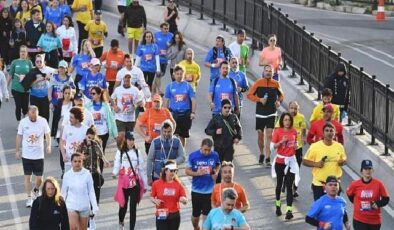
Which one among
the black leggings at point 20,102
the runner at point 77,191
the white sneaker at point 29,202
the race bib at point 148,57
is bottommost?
the white sneaker at point 29,202

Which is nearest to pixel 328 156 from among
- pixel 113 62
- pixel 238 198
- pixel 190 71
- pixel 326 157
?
pixel 326 157

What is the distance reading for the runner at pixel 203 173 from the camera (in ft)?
65.7

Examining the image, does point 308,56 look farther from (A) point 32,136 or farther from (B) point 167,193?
(B) point 167,193

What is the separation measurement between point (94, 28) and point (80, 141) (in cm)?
1000

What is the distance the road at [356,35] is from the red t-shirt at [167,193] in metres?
14.2

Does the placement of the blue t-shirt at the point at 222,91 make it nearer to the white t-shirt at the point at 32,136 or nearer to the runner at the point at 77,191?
the white t-shirt at the point at 32,136

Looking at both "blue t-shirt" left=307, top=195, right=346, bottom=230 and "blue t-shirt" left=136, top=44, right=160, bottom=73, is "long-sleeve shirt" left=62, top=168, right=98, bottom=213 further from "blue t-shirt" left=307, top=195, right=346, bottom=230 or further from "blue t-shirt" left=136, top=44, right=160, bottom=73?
"blue t-shirt" left=136, top=44, right=160, bottom=73

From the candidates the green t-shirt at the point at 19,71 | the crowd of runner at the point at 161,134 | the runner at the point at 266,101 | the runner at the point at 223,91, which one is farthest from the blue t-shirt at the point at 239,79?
the green t-shirt at the point at 19,71

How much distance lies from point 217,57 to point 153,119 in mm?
5713

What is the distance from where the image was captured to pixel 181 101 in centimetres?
2456

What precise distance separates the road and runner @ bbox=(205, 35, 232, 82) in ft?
17.9

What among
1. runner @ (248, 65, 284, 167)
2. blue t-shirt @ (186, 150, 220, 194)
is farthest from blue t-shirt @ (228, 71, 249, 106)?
blue t-shirt @ (186, 150, 220, 194)

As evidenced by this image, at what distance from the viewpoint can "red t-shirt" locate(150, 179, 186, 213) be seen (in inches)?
750

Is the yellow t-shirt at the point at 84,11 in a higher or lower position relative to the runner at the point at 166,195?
higher
